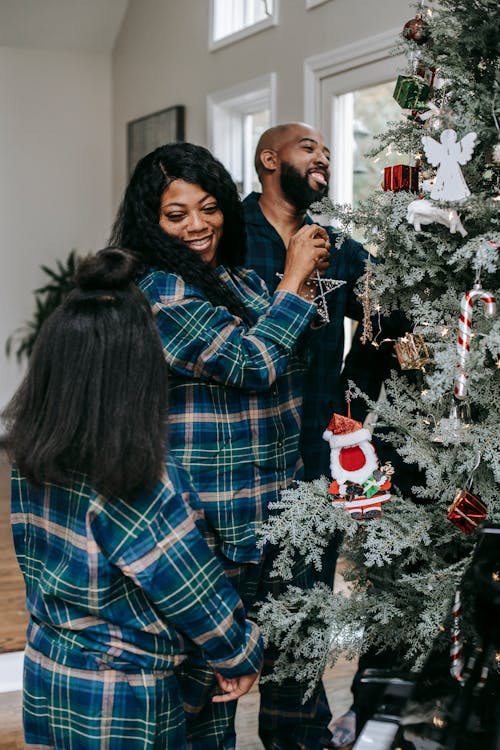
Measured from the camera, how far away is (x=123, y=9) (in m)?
6.06

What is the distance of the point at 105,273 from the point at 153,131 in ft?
14.9

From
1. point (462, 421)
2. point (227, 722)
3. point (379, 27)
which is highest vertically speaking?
point (379, 27)

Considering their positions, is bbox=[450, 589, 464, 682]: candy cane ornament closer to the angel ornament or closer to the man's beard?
the angel ornament

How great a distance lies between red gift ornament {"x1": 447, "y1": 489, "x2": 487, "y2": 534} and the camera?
1434 mm

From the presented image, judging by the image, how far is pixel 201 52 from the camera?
4984mm

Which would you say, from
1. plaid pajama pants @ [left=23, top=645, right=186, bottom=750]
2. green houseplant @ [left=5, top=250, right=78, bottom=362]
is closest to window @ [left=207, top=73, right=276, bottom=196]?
green houseplant @ [left=5, top=250, right=78, bottom=362]

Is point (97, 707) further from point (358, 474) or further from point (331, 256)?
point (331, 256)

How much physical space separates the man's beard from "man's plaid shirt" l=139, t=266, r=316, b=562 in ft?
1.58

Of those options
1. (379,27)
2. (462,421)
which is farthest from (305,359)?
(379,27)

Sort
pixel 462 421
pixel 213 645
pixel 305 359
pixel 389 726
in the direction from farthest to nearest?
pixel 305 359 → pixel 462 421 → pixel 213 645 → pixel 389 726

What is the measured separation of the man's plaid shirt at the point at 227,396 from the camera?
1531 millimetres

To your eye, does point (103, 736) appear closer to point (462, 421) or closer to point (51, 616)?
point (51, 616)

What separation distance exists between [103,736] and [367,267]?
87 cm

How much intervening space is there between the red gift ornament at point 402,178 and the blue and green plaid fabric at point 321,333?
0.45 metres
